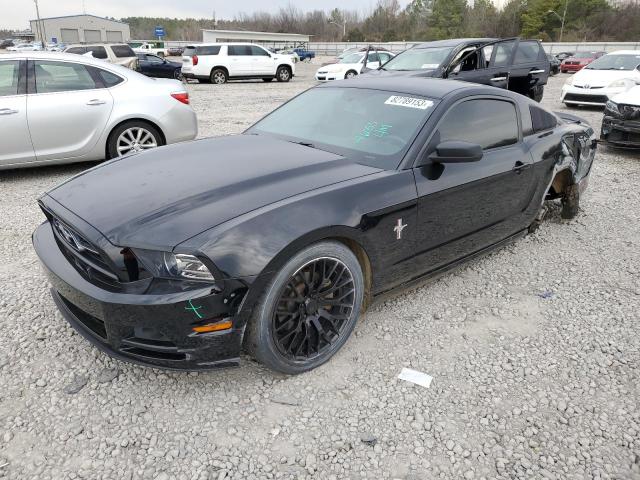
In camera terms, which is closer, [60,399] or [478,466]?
[478,466]

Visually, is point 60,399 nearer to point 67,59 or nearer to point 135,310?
point 135,310

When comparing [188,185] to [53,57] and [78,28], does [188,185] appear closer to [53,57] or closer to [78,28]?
[53,57]

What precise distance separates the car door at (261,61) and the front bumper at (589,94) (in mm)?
12406

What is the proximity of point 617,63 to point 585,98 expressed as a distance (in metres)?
1.83

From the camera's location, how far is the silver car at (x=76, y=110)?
5.39 meters

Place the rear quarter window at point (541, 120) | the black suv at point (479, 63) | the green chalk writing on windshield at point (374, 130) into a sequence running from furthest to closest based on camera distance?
the black suv at point (479, 63) < the rear quarter window at point (541, 120) < the green chalk writing on windshield at point (374, 130)

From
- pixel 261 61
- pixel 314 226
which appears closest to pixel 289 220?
pixel 314 226

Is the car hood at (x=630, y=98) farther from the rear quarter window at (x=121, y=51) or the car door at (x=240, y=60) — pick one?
the rear quarter window at (x=121, y=51)

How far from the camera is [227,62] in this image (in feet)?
64.2

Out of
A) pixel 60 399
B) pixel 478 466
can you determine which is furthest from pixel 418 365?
pixel 60 399

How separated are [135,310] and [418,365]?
1.55m

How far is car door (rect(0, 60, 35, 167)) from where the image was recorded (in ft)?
17.4

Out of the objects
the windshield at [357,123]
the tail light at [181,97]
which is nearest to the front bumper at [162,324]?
the windshield at [357,123]

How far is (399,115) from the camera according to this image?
319 centimetres
